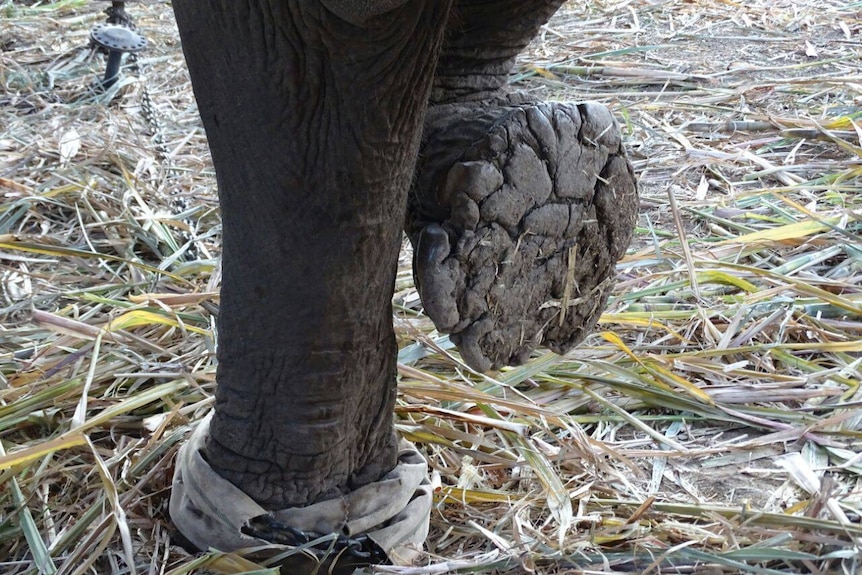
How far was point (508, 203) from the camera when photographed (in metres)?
1.12

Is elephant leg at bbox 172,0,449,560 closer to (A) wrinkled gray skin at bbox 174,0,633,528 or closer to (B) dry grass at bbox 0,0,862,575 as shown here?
(A) wrinkled gray skin at bbox 174,0,633,528

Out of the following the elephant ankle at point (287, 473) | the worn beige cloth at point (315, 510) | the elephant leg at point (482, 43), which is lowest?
the worn beige cloth at point (315, 510)

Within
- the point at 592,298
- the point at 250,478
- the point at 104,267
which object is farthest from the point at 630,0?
the point at 250,478

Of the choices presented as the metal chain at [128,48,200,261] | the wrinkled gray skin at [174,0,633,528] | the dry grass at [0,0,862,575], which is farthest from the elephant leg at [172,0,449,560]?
the metal chain at [128,48,200,261]

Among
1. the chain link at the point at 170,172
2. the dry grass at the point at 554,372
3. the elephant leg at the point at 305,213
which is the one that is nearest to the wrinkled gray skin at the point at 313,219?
the elephant leg at the point at 305,213

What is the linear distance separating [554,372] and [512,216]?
0.58 meters

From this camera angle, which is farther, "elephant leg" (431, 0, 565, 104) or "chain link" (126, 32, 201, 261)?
"chain link" (126, 32, 201, 261)

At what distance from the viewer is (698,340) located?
5.87 feet

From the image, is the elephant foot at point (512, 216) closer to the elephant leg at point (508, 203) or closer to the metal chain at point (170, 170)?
the elephant leg at point (508, 203)

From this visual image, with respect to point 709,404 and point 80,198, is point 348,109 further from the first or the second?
point 80,198

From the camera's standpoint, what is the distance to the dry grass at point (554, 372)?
123cm

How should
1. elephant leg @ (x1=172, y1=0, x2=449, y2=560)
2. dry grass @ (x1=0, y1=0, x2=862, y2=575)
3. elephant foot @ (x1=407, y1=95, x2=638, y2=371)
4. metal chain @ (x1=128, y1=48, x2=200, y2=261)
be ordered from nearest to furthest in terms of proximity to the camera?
elephant leg @ (x1=172, y1=0, x2=449, y2=560) → elephant foot @ (x1=407, y1=95, x2=638, y2=371) → dry grass @ (x1=0, y1=0, x2=862, y2=575) → metal chain @ (x1=128, y1=48, x2=200, y2=261)

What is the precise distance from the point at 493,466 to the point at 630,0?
315cm

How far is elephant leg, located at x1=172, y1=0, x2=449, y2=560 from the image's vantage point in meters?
0.93
